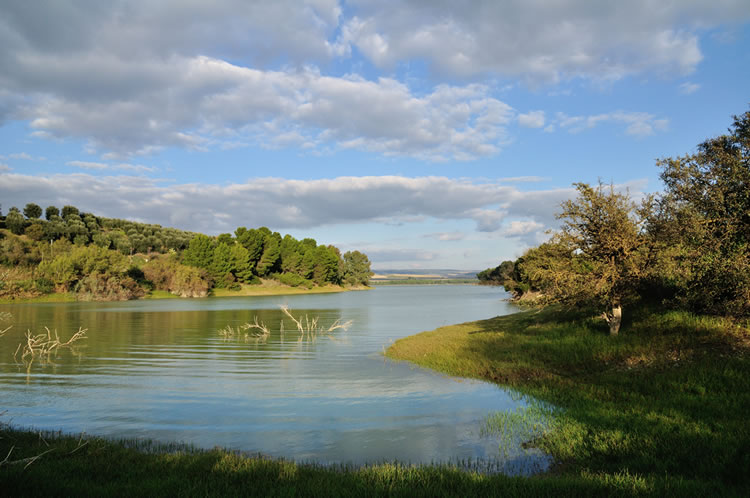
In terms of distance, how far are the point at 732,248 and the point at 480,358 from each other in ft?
36.6

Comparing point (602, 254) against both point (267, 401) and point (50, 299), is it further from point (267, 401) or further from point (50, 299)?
point (50, 299)

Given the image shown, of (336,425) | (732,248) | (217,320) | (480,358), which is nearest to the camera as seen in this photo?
(336,425)

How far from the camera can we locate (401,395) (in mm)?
17156

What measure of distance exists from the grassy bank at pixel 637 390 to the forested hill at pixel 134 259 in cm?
6361

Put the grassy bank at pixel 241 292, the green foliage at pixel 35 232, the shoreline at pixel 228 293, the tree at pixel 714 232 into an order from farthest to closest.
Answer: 1. the green foliage at pixel 35 232
2. the grassy bank at pixel 241 292
3. the shoreline at pixel 228 293
4. the tree at pixel 714 232

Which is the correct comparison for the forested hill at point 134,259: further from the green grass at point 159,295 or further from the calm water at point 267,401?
the calm water at point 267,401

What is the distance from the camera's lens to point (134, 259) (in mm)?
112062

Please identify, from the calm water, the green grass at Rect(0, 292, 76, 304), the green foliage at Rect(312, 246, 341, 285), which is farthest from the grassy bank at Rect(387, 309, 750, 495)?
the green foliage at Rect(312, 246, 341, 285)

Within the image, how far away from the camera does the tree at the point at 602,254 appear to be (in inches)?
808

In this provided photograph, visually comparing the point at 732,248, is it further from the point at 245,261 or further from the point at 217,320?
the point at 245,261

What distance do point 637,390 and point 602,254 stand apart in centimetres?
952

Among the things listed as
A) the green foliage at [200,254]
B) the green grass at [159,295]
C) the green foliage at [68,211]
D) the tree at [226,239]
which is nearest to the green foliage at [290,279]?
the tree at [226,239]

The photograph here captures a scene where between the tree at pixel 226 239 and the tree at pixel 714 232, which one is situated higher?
the tree at pixel 226 239

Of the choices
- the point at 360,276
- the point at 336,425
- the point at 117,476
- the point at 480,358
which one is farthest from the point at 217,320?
the point at 360,276
